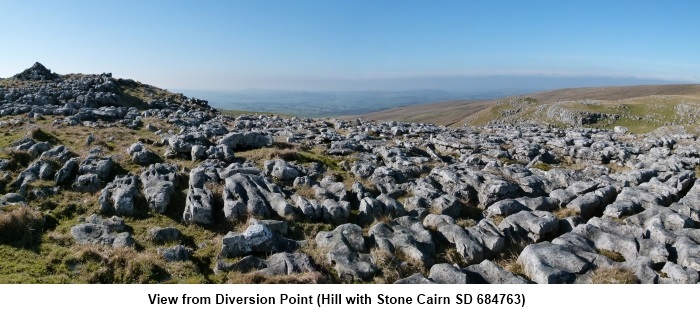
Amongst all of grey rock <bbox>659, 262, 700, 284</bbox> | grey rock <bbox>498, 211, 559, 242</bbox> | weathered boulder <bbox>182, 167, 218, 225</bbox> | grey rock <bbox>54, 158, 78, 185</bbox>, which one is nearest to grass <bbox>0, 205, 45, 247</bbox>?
grey rock <bbox>54, 158, 78, 185</bbox>

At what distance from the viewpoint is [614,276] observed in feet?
48.6

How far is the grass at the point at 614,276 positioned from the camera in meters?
14.6

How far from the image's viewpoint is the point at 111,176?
25.8 meters

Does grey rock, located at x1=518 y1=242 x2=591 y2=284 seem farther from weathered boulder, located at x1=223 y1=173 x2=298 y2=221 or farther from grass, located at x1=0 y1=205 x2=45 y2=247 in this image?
grass, located at x1=0 y1=205 x2=45 y2=247

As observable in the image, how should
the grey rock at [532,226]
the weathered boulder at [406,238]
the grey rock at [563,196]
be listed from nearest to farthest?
the weathered boulder at [406,238]
the grey rock at [532,226]
the grey rock at [563,196]

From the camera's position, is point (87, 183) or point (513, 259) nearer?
point (513, 259)

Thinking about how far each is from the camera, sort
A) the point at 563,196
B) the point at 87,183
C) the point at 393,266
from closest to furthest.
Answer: the point at 393,266 < the point at 87,183 < the point at 563,196

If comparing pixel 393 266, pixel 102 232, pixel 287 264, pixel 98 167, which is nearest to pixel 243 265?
pixel 287 264

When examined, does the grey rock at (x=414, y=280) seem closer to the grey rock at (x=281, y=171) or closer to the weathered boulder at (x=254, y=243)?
the weathered boulder at (x=254, y=243)

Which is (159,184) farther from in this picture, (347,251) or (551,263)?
(551,263)

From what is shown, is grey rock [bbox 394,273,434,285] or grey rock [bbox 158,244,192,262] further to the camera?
grey rock [bbox 158,244,192,262]

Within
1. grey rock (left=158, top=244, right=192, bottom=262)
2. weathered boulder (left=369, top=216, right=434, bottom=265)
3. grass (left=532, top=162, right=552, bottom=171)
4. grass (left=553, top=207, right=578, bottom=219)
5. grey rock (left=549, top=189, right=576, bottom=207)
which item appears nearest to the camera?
grey rock (left=158, top=244, right=192, bottom=262)

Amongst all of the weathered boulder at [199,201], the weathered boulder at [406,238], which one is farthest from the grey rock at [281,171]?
the weathered boulder at [406,238]

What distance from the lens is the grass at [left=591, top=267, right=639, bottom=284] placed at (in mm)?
14617
